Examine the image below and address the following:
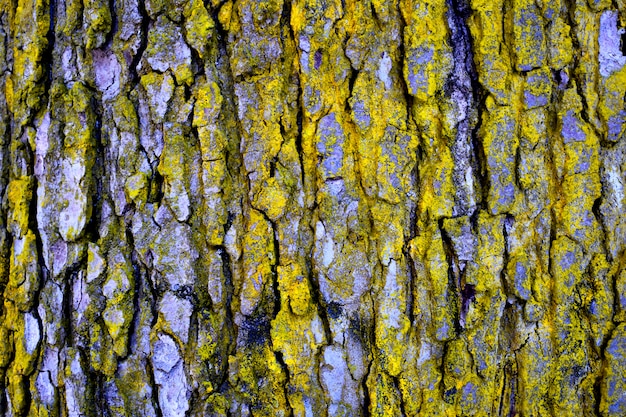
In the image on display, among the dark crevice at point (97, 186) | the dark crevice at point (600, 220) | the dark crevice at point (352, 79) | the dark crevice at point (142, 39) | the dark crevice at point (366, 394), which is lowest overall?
the dark crevice at point (366, 394)

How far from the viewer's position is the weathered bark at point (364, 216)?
106 cm

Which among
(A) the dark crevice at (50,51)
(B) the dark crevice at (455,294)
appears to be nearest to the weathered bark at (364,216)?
(B) the dark crevice at (455,294)

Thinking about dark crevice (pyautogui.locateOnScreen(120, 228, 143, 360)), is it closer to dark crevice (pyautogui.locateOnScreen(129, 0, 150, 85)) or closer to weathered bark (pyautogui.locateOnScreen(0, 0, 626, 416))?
weathered bark (pyautogui.locateOnScreen(0, 0, 626, 416))

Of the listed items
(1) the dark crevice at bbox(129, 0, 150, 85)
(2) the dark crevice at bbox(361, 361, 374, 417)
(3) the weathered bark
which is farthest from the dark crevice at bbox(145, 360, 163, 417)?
(1) the dark crevice at bbox(129, 0, 150, 85)

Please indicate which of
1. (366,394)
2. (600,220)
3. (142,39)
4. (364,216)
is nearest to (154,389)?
(366,394)

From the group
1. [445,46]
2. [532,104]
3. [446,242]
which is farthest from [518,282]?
[445,46]

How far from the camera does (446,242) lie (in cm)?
107

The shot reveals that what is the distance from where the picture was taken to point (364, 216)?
106cm

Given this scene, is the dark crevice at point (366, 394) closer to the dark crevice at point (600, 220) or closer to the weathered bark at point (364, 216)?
the weathered bark at point (364, 216)

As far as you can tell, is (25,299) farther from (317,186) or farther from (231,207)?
(317,186)

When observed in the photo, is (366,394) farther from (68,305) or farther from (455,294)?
(68,305)

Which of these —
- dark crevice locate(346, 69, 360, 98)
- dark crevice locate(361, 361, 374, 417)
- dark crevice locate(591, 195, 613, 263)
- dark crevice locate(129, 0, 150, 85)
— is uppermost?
dark crevice locate(129, 0, 150, 85)

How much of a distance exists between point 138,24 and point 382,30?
52 cm

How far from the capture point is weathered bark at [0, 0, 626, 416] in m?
1.06
